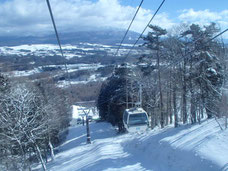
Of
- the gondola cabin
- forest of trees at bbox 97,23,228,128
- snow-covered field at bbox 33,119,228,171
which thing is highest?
forest of trees at bbox 97,23,228,128

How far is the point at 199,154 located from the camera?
34.3ft

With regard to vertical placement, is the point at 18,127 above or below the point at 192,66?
below

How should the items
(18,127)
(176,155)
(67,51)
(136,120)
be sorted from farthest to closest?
(67,51) < (18,127) < (136,120) < (176,155)

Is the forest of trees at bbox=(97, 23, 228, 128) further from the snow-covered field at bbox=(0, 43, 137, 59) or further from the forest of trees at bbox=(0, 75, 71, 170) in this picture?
the snow-covered field at bbox=(0, 43, 137, 59)

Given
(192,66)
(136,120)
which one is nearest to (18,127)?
(136,120)

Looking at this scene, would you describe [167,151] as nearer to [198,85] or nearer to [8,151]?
[198,85]

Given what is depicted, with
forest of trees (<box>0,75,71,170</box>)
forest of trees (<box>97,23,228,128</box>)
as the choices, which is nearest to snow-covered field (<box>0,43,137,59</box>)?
forest of trees (<box>97,23,228,128</box>)

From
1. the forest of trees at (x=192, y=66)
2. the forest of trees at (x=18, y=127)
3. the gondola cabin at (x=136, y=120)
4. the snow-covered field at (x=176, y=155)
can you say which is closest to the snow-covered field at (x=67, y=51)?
the forest of trees at (x=192, y=66)

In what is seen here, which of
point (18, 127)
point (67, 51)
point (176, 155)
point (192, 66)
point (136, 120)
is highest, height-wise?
point (67, 51)

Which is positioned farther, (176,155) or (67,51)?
(67,51)

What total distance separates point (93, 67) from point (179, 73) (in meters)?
22.2

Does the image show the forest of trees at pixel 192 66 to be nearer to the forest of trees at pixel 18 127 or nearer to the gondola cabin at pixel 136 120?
the gondola cabin at pixel 136 120

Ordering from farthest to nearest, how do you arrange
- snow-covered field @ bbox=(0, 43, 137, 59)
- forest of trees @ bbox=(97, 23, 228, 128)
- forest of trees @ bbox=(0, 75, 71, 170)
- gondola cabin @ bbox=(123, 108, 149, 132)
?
snow-covered field @ bbox=(0, 43, 137, 59) → forest of trees @ bbox=(97, 23, 228, 128) → forest of trees @ bbox=(0, 75, 71, 170) → gondola cabin @ bbox=(123, 108, 149, 132)

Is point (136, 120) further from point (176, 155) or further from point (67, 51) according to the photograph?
point (67, 51)
